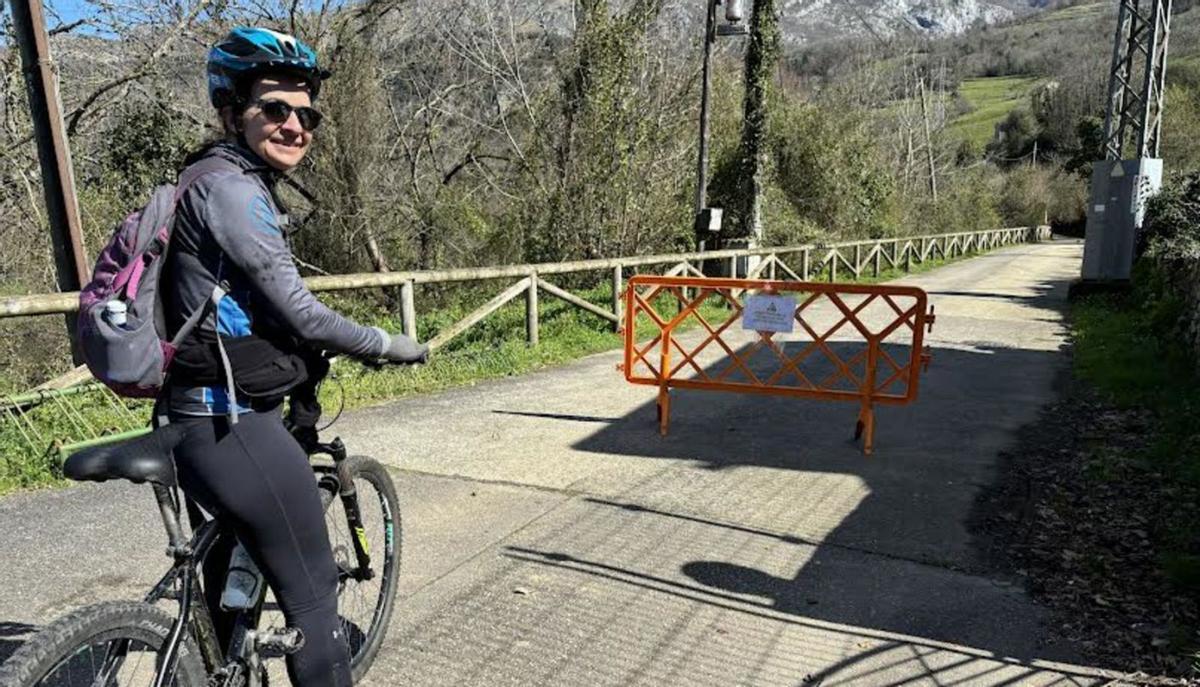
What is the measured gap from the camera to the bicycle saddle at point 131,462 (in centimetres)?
191

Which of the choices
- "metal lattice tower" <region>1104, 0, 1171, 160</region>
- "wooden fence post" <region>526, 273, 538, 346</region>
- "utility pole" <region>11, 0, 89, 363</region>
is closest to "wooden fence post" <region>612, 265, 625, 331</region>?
"wooden fence post" <region>526, 273, 538, 346</region>

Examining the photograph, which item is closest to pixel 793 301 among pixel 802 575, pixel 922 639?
pixel 802 575

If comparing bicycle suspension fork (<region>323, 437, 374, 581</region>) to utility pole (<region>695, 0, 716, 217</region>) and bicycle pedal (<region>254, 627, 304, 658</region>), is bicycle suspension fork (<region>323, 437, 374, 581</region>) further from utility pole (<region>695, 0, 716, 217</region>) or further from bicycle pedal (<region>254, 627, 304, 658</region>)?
utility pole (<region>695, 0, 716, 217</region>)

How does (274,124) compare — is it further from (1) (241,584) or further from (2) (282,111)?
(1) (241,584)

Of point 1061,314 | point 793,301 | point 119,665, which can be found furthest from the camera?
point 1061,314

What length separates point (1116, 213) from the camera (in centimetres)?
1477

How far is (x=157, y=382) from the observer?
6.13ft

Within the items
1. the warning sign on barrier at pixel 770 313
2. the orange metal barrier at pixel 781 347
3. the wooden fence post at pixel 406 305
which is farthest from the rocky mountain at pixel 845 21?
the warning sign on barrier at pixel 770 313

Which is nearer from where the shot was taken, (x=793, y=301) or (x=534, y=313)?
(x=793, y=301)

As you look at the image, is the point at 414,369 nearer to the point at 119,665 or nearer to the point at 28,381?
the point at 28,381

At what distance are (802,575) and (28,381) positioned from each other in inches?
306

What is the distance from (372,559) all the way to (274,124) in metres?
1.89

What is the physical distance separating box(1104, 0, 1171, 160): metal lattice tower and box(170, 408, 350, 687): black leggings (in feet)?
56.3

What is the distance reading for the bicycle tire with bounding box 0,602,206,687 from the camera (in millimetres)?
1658
